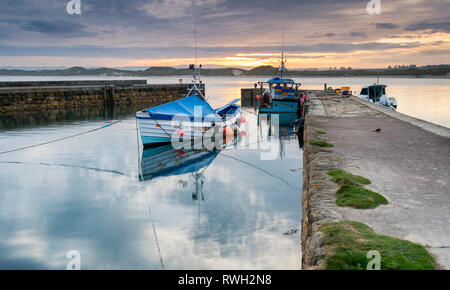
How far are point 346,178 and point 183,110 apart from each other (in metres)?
13.1

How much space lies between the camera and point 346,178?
820 cm

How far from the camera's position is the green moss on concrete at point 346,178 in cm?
798

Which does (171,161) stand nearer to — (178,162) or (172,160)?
(172,160)

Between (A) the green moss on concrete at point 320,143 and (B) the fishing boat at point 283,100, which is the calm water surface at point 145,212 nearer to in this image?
(A) the green moss on concrete at point 320,143

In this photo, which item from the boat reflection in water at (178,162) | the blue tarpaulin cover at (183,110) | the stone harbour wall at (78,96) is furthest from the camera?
the stone harbour wall at (78,96)

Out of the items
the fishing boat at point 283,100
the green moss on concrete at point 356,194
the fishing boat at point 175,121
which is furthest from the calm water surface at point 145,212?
the fishing boat at point 283,100

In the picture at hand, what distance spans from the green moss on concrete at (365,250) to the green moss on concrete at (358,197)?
1.08 meters

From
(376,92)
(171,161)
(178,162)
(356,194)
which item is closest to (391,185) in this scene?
(356,194)

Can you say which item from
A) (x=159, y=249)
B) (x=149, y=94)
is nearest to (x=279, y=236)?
(x=159, y=249)

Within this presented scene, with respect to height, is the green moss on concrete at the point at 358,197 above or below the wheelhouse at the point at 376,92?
below
